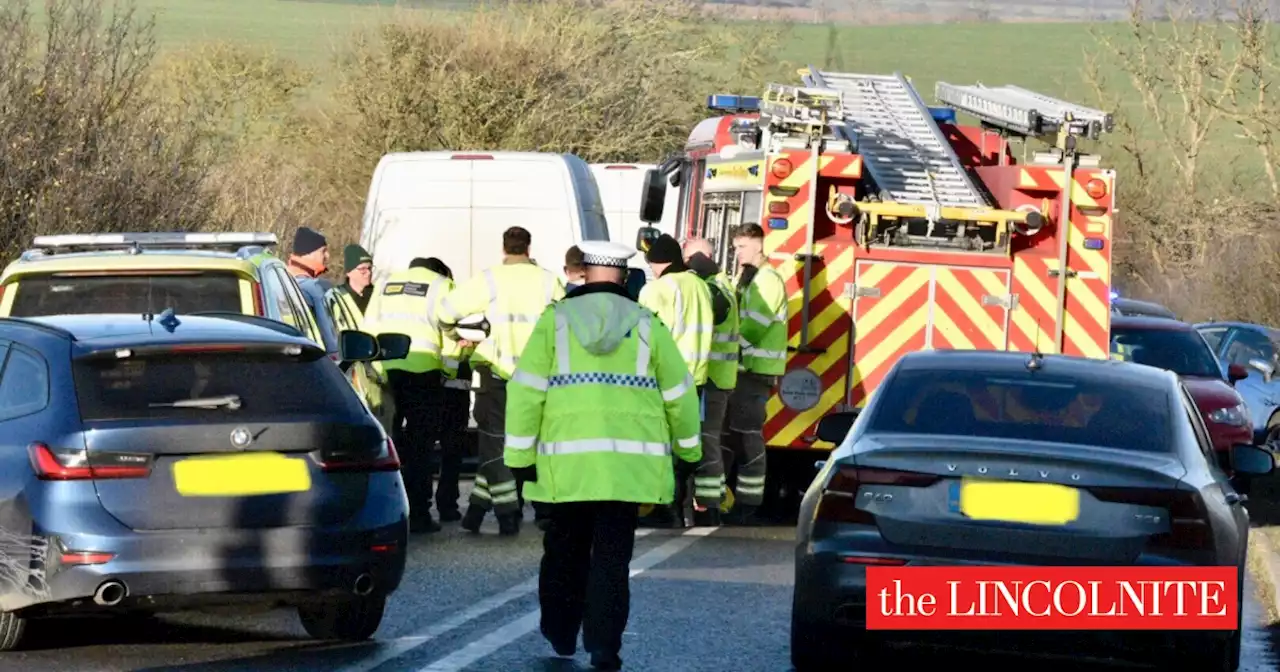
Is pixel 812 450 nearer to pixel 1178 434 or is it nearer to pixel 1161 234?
pixel 1178 434

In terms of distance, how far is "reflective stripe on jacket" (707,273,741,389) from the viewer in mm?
14555

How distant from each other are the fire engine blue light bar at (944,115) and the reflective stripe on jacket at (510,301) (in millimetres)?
6004

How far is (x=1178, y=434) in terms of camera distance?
9.17 meters

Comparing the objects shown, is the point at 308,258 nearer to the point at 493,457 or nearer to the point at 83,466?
the point at 493,457

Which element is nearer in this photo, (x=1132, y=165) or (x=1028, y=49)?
(x=1132, y=165)

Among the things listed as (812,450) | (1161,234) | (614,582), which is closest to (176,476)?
(614,582)

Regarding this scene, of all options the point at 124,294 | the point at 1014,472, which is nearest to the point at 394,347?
the point at 124,294

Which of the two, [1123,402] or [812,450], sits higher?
[1123,402]

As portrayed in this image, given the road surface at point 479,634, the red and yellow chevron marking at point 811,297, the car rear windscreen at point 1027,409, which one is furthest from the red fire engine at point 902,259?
the car rear windscreen at point 1027,409

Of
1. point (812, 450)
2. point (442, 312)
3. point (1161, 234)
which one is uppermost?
point (442, 312)

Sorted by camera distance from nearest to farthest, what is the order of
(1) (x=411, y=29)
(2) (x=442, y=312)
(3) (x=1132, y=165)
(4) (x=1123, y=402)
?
(4) (x=1123, y=402), (2) (x=442, y=312), (1) (x=411, y=29), (3) (x=1132, y=165)

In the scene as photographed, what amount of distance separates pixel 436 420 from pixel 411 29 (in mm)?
22871

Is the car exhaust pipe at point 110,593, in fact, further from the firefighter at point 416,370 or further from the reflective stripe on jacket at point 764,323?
the reflective stripe on jacket at point 764,323

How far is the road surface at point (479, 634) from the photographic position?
9156 millimetres
